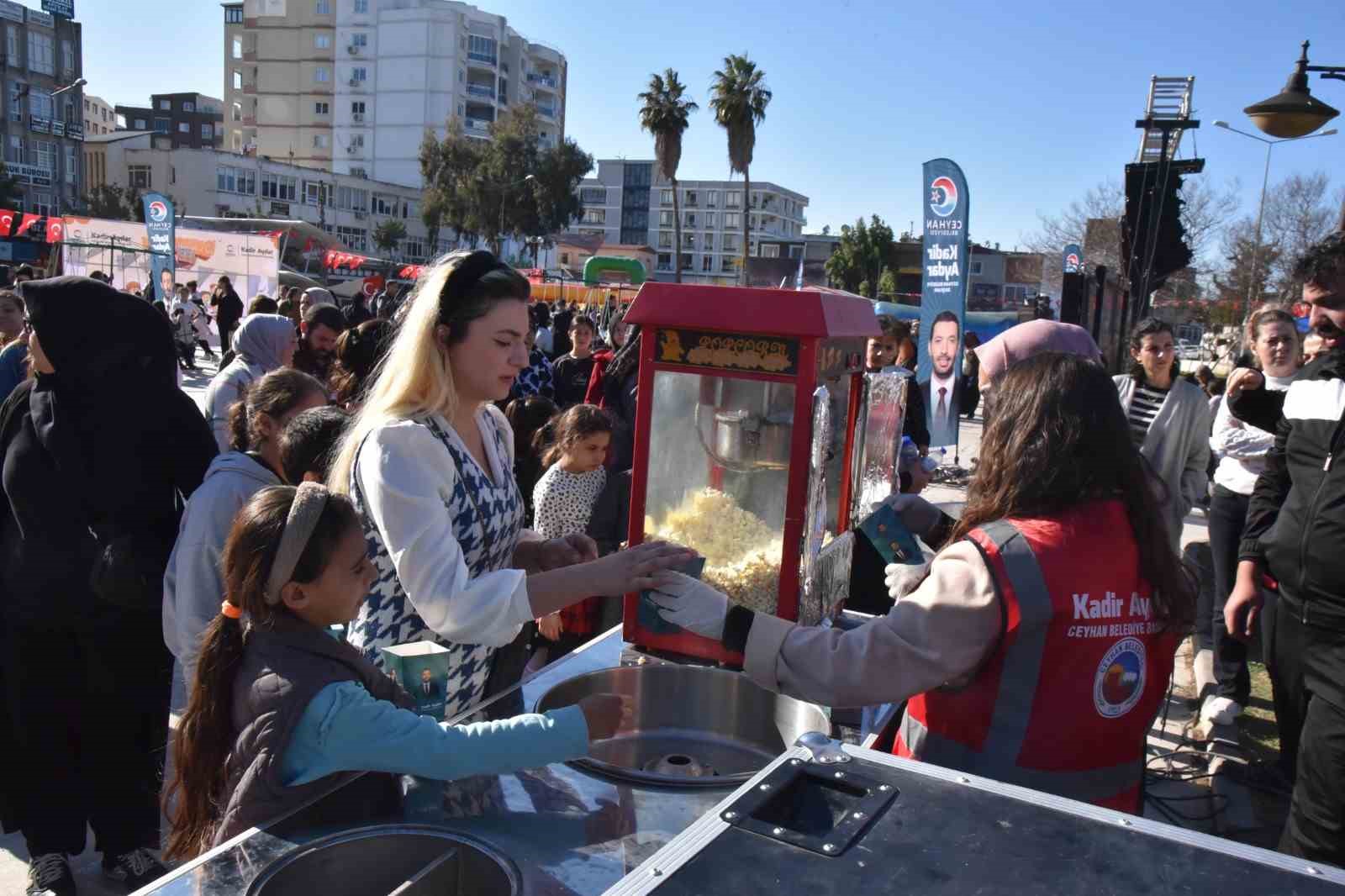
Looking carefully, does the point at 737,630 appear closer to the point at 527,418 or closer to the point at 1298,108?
the point at 527,418

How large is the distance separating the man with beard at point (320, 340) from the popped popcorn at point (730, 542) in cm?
409

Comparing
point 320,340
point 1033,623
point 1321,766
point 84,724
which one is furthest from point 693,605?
point 320,340

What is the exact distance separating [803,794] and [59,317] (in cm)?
253

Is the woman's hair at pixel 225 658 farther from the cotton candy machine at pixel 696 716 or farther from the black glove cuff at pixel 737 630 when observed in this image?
the black glove cuff at pixel 737 630

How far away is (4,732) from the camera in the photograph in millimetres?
3021

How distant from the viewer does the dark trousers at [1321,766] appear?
2.17 meters

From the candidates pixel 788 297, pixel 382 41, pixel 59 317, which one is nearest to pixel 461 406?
pixel 788 297

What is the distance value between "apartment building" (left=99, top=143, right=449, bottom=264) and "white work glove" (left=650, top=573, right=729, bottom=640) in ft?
196

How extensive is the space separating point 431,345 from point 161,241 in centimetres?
1802

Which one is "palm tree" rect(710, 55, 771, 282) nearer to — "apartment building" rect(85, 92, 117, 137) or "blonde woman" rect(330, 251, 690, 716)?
"blonde woman" rect(330, 251, 690, 716)

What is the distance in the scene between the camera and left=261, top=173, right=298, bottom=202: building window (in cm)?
6041

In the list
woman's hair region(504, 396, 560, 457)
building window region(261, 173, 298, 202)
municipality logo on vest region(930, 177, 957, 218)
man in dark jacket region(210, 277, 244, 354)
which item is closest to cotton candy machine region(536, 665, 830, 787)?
woman's hair region(504, 396, 560, 457)

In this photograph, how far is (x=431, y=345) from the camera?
190 centimetres

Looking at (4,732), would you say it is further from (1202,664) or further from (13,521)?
(1202,664)
